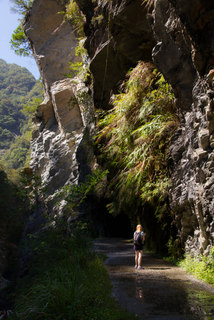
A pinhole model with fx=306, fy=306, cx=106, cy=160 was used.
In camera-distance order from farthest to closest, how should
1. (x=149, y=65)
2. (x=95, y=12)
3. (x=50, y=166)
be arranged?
1. (x=50, y=166)
2. (x=95, y=12)
3. (x=149, y=65)

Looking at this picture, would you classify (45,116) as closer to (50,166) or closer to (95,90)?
(50,166)

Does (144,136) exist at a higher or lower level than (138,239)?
higher

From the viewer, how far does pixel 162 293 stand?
5574 mm

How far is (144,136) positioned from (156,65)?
91.6 inches

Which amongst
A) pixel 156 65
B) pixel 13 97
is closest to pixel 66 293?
pixel 156 65

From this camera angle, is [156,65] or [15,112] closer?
[156,65]

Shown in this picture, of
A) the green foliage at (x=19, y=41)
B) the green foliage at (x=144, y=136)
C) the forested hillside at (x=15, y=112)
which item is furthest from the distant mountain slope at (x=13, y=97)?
the green foliage at (x=144, y=136)

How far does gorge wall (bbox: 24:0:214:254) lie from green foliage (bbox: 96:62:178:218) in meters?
0.95

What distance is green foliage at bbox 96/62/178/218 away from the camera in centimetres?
1006

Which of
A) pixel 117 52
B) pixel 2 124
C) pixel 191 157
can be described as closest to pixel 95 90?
pixel 117 52

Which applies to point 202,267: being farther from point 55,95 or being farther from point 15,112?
point 15,112

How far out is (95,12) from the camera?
1462 centimetres

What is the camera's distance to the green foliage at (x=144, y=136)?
1006 centimetres

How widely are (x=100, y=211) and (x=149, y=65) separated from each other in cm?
1267
